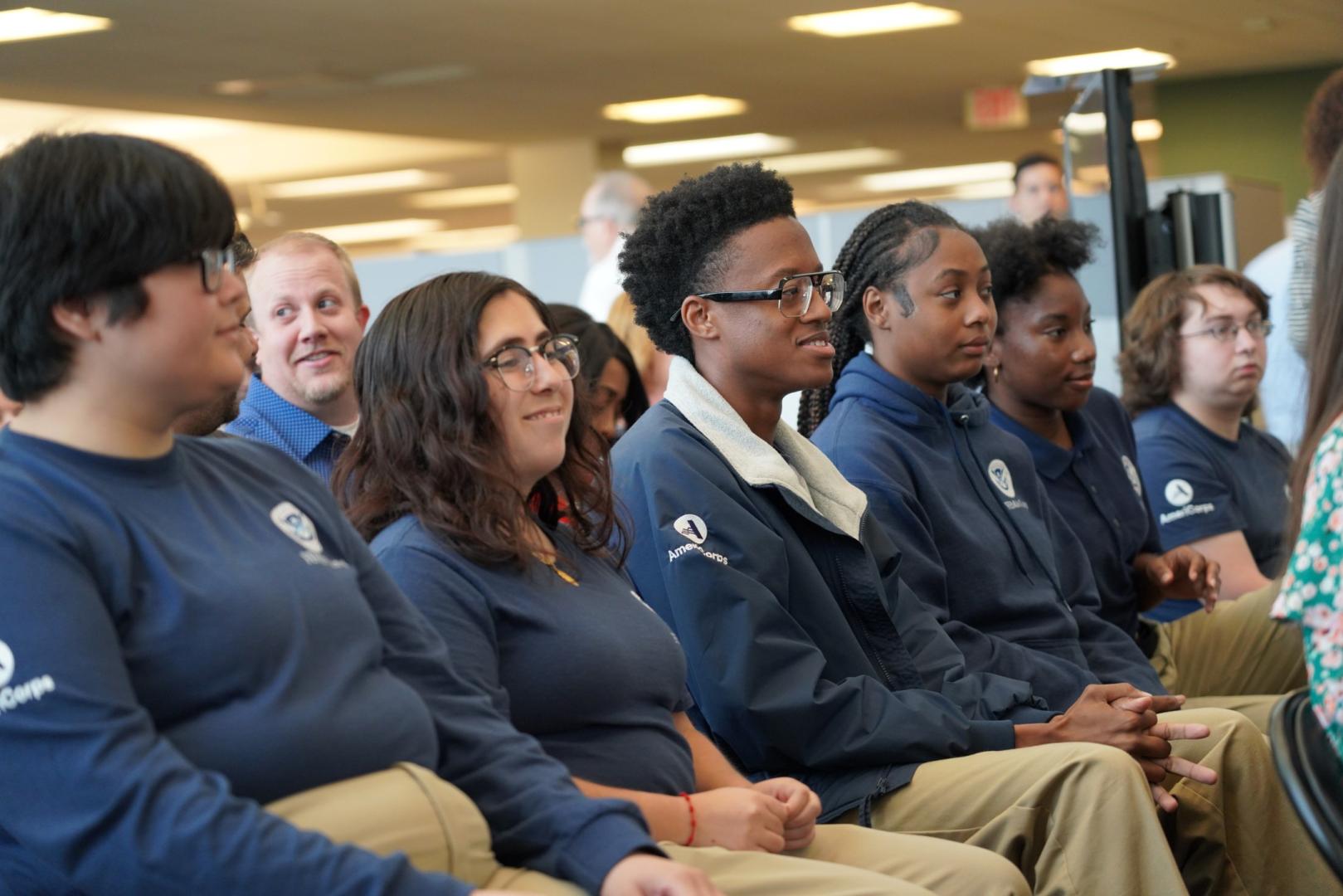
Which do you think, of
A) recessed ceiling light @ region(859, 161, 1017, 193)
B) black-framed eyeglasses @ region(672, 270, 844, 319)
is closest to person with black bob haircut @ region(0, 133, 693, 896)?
black-framed eyeglasses @ region(672, 270, 844, 319)

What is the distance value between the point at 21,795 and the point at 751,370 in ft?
5.00

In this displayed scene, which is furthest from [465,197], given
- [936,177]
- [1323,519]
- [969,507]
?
[1323,519]

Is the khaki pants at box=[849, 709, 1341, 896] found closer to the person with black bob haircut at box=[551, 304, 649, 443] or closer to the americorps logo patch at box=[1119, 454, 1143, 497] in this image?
the americorps logo patch at box=[1119, 454, 1143, 497]

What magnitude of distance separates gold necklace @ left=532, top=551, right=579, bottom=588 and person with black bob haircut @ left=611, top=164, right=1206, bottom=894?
311mm

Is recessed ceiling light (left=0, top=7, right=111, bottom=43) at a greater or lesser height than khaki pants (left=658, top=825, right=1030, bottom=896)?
greater

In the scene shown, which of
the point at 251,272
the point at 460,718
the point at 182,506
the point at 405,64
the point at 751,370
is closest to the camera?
the point at 182,506

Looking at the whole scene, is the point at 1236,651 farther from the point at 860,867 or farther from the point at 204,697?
the point at 204,697

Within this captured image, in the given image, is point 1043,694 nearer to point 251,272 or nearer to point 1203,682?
point 1203,682

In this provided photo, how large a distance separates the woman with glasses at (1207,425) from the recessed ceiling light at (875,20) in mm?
4754

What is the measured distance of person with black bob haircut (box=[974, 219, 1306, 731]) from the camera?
3.32m

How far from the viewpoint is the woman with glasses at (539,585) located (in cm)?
185

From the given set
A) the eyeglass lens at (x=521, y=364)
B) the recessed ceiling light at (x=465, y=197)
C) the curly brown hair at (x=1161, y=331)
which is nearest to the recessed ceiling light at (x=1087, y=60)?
the recessed ceiling light at (x=465, y=197)

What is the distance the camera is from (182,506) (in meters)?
1.49

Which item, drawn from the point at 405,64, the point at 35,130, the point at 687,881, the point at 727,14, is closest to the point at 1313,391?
the point at 687,881
